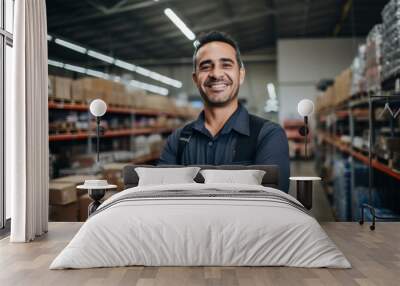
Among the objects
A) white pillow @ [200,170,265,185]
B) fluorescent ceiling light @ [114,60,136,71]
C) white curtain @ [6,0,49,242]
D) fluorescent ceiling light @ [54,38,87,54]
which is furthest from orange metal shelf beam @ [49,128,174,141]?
white pillow @ [200,170,265,185]

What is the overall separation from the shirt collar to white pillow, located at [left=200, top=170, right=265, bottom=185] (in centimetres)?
62

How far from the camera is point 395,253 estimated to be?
423 centimetres

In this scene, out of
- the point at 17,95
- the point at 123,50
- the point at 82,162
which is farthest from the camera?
the point at 123,50

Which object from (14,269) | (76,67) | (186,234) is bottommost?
(14,269)

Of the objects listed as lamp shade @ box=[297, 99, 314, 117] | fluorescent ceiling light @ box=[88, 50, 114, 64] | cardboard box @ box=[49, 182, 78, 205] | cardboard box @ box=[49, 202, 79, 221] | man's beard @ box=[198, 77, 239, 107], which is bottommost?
cardboard box @ box=[49, 202, 79, 221]

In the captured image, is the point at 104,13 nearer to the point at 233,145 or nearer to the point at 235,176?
the point at 233,145

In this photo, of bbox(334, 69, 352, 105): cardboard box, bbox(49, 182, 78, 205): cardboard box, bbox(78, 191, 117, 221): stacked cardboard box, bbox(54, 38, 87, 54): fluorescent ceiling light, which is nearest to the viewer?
bbox(49, 182, 78, 205): cardboard box

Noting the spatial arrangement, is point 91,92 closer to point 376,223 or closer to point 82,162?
point 82,162

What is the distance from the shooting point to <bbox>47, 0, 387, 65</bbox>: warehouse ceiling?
6.84m

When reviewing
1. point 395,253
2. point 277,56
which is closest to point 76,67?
point 277,56

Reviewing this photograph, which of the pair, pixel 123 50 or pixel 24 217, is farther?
pixel 123 50

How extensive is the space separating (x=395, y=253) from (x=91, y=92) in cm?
454

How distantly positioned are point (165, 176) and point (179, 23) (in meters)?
2.59

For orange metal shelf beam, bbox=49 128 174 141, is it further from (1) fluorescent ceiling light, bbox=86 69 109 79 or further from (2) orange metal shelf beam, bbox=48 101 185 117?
(1) fluorescent ceiling light, bbox=86 69 109 79
